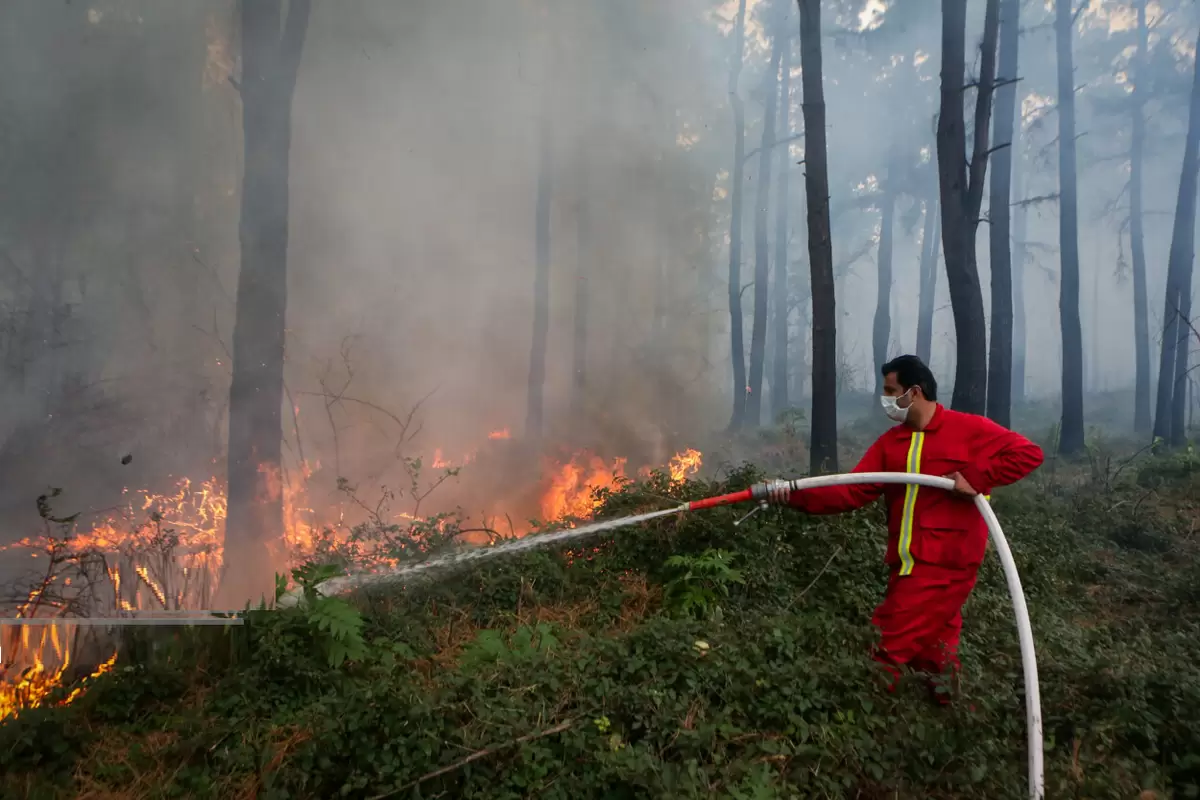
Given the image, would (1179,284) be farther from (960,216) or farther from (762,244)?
(762,244)

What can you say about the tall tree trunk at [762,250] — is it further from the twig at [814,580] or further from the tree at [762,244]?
the twig at [814,580]

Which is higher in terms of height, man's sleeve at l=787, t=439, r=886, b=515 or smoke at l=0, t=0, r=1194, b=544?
smoke at l=0, t=0, r=1194, b=544

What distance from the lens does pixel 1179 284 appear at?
13977mm

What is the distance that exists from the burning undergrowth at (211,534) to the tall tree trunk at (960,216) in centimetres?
476

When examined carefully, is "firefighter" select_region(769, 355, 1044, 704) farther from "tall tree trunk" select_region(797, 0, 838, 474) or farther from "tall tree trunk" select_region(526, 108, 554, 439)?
"tall tree trunk" select_region(526, 108, 554, 439)

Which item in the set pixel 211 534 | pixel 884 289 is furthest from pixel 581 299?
pixel 884 289

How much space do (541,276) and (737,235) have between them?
29.0 feet

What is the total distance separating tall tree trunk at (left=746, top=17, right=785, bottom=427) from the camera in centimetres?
1816

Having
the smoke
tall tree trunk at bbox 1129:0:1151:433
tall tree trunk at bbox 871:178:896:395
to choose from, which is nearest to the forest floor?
the smoke

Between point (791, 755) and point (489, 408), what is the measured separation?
29.9 ft

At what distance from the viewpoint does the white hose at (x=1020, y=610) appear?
8.80ft

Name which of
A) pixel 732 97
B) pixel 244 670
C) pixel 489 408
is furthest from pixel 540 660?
pixel 732 97

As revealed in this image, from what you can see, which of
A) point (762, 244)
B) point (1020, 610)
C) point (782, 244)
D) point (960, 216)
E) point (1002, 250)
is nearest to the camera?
point (1020, 610)

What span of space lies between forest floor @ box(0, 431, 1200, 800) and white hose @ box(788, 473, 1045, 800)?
0.10 metres
